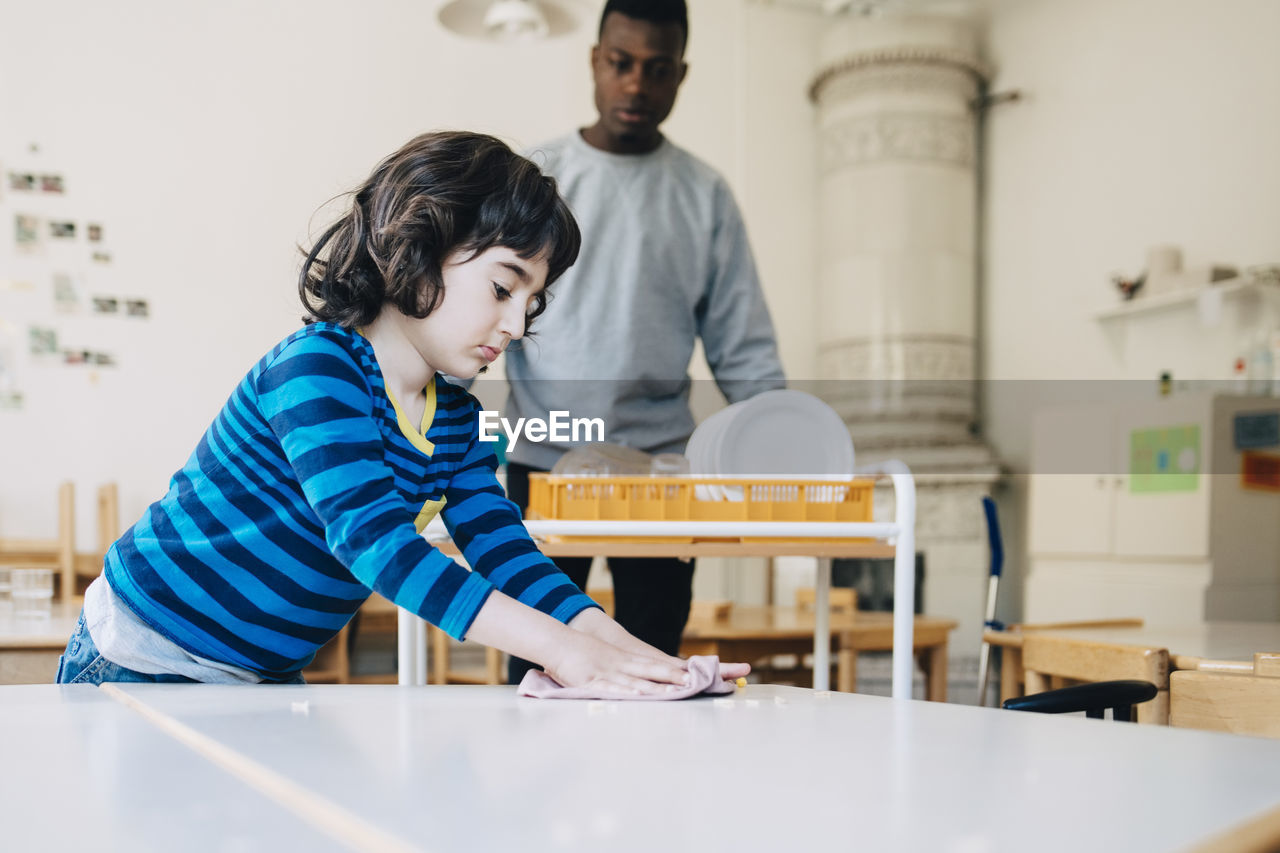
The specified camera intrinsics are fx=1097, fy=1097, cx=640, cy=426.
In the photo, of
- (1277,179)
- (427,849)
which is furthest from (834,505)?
(1277,179)

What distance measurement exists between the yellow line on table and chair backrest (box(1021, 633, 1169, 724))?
0.96 metres

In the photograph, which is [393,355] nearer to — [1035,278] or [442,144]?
[442,144]

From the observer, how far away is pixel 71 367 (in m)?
3.97

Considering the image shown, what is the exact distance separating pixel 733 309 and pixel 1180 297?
9.07 feet

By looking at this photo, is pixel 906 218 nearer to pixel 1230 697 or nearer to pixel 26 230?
pixel 26 230

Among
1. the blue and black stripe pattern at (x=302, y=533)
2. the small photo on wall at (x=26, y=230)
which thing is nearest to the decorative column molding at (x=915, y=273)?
the small photo on wall at (x=26, y=230)

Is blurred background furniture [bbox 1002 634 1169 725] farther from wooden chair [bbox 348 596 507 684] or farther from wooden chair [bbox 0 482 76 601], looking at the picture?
wooden chair [bbox 0 482 76 601]

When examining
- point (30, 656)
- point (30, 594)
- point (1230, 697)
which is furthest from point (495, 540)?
point (30, 594)

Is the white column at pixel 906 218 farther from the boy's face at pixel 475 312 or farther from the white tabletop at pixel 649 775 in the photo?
the white tabletop at pixel 649 775

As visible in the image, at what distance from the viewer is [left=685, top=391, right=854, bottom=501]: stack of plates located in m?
1.60

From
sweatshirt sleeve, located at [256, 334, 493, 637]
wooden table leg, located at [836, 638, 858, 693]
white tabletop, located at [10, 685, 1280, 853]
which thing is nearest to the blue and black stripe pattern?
sweatshirt sleeve, located at [256, 334, 493, 637]

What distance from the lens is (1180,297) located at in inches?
157

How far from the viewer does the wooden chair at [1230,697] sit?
105 centimetres

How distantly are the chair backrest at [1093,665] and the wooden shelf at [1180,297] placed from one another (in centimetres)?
282
